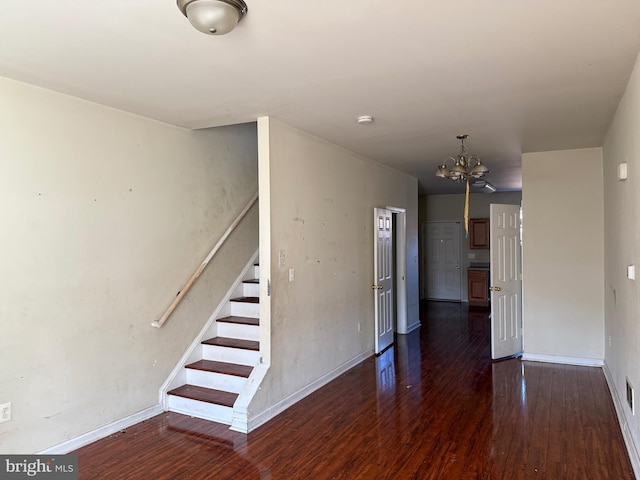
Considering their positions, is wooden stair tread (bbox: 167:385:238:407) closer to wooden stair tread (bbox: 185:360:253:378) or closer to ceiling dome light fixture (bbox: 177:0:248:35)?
wooden stair tread (bbox: 185:360:253:378)

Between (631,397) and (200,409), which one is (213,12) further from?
(631,397)

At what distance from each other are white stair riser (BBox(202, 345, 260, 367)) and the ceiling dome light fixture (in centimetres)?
278

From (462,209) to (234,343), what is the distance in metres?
7.34

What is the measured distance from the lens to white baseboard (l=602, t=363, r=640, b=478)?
2.69m

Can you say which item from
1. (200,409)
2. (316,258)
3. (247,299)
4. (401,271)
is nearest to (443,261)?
(401,271)

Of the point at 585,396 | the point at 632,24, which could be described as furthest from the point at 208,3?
the point at 585,396

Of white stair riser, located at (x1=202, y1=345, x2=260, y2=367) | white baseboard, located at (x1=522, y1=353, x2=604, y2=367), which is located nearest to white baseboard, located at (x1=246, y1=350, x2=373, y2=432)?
white stair riser, located at (x1=202, y1=345, x2=260, y2=367)

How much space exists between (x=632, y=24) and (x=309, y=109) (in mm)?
2074

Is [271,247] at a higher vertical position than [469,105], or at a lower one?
lower

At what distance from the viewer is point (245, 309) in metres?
4.52

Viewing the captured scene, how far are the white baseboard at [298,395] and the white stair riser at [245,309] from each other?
2.99ft

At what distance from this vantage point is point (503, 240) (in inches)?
213

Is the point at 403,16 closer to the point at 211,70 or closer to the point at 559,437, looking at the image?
the point at 211,70

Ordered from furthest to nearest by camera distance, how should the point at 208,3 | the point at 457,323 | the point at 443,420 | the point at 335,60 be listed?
1. the point at 457,323
2. the point at 443,420
3. the point at 335,60
4. the point at 208,3
